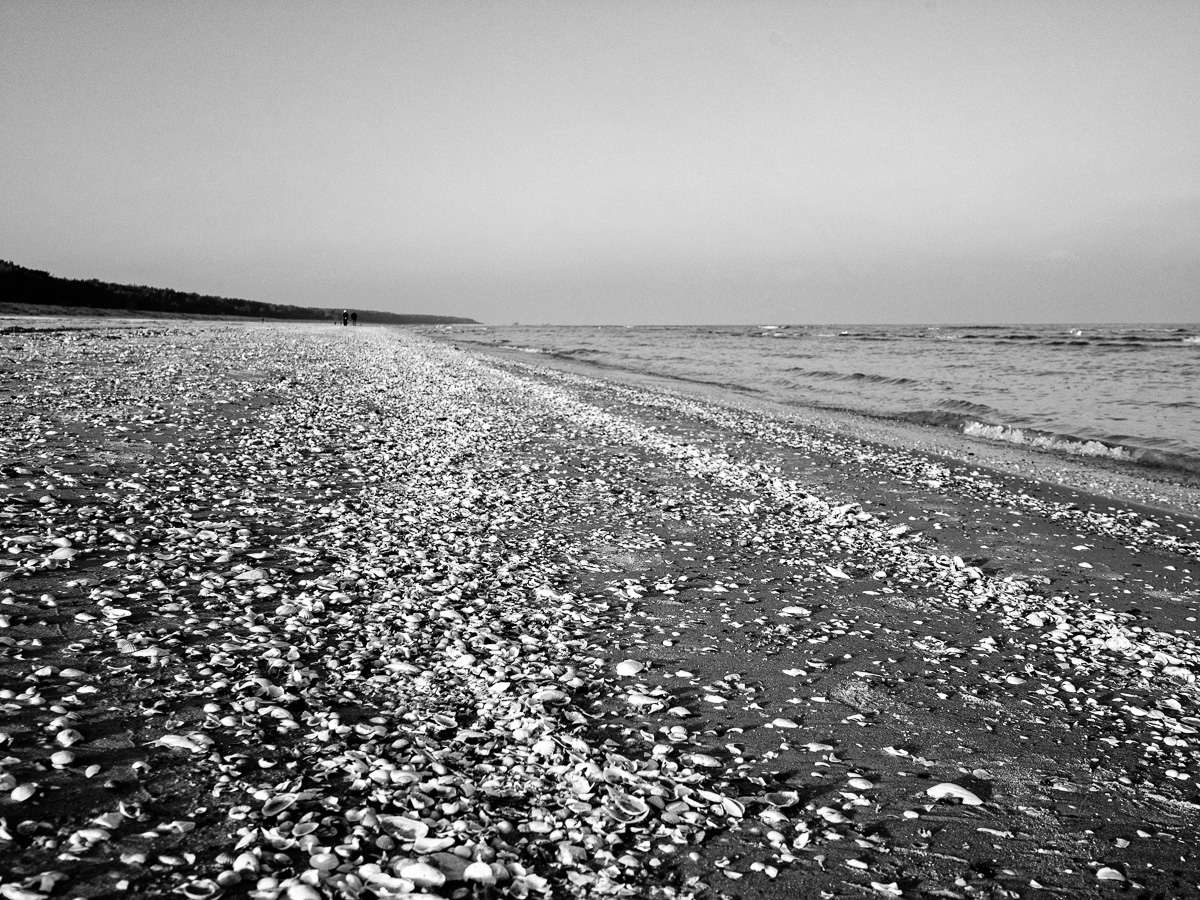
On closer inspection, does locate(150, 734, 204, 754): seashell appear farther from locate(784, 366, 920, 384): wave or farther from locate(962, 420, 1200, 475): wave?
locate(784, 366, 920, 384): wave

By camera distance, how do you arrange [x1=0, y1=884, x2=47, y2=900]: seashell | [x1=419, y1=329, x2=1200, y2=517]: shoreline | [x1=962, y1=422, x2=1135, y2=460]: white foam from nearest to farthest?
[x1=0, y1=884, x2=47, y2=900]: seashell
[x1=419, y1=329, x2=1200, y2=517]: shoreline
[x1=962, y1=422, x2=1135, y2=460]: white foam

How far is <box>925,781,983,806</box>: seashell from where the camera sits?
396 cm

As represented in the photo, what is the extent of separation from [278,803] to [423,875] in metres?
0.90

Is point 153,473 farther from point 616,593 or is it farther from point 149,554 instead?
point 616,593

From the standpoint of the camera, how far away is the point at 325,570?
6.82 meters

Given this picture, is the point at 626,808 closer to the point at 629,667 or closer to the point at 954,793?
the point at 629,667

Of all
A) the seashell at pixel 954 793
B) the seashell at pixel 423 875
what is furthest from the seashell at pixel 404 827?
Answer: the seashell at pixel 954 793

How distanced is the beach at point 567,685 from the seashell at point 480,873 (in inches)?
1.4

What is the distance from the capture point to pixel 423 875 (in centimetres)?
309

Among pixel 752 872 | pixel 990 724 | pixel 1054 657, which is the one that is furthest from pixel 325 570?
pixel 1054 657

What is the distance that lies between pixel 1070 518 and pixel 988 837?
894cm

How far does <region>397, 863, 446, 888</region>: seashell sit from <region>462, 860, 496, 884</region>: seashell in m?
0.10

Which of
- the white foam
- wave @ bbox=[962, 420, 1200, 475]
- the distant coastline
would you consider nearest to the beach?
wave @ bbox=[962, 420, 1200, 475]

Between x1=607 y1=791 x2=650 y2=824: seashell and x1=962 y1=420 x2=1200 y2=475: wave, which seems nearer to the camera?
x1=607 y1=791 x2=650 y2=824: seashell
